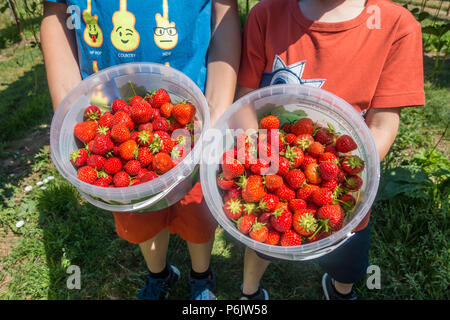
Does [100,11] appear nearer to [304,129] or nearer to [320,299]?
[304,129]

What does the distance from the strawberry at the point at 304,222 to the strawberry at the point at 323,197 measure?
0.15 ft

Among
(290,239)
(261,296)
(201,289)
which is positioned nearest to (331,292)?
(261,296)

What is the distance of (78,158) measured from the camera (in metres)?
1.23

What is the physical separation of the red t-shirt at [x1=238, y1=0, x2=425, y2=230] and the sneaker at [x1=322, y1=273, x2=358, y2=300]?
1.01m

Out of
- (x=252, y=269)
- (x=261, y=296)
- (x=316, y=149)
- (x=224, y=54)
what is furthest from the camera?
(x=261, y=296)

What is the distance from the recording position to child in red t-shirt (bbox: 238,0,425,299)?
44.4 inches

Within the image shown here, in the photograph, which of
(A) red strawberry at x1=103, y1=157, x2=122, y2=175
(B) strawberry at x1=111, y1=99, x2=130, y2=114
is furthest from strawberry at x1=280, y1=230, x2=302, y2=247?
(B) strawberry at x1=111, y1=99, x2=130, y2=114

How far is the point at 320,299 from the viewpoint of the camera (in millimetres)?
1790

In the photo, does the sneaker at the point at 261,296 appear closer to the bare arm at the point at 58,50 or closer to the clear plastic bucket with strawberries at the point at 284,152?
the clear plastic bucket with strawberries at the point at 284,152

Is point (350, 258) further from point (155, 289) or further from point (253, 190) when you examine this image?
point (155, 289)

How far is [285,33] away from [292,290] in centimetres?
138

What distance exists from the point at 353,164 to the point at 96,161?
0.93 meters
